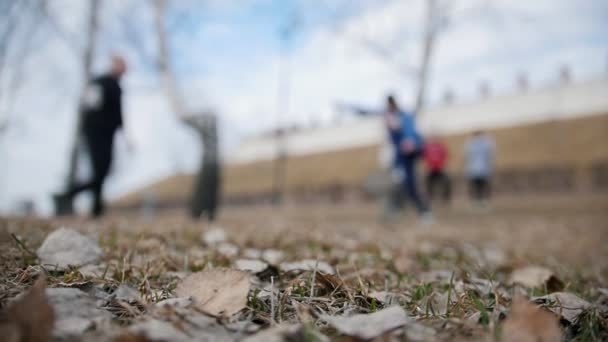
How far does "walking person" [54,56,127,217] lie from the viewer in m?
5.35

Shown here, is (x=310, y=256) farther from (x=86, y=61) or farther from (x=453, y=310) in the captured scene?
(x=86, y=61)

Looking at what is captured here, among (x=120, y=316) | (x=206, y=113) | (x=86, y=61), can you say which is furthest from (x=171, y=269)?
(x=86, y=61)

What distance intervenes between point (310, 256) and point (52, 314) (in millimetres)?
1552

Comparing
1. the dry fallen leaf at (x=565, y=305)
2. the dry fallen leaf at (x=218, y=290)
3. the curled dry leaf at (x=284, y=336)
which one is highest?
the curled dry leaf at (x=284, y=336)

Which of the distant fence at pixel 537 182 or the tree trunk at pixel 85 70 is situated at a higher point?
the tree trunk at pixel 85 70

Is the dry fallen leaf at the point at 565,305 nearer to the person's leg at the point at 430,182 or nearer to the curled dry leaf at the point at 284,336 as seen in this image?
the curled dry leaf at the point at 284,336

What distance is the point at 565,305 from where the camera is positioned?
129 cm

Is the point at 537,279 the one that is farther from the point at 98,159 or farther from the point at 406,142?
the point at 406,142

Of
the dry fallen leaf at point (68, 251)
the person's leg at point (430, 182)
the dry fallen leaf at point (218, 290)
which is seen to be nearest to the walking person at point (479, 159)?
the person's leg at point (430, 182)

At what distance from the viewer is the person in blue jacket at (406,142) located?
687 cm

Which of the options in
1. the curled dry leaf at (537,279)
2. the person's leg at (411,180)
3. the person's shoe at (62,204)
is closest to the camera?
the curled dry leaf at (537,279)

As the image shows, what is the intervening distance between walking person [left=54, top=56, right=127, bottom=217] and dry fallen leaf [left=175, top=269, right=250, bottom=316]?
185 inches

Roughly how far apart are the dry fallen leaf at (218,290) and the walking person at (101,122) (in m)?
4.70

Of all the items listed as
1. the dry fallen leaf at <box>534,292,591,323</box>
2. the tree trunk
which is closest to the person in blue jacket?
the dry fallen leaf at <box>534,292,591,323</box>
